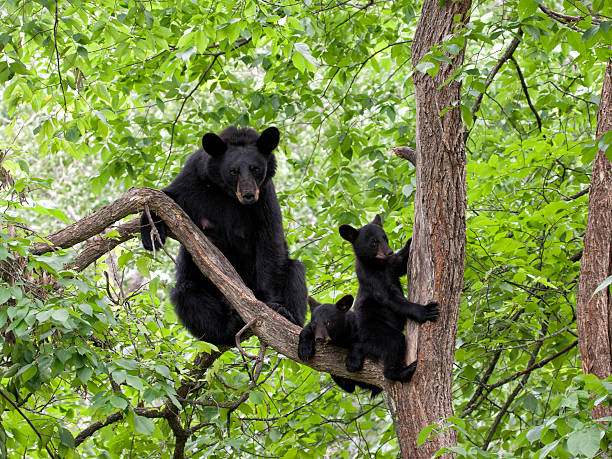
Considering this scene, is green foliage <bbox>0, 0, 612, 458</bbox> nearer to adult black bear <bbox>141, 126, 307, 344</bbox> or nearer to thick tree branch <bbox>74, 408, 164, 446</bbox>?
thick tree branch <bbox>74, 408, 164, 446</bbox>

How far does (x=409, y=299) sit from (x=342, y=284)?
2.07 metres

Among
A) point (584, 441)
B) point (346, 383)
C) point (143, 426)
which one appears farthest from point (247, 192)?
point (584, 441)

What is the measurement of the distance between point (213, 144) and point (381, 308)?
80.0 inches

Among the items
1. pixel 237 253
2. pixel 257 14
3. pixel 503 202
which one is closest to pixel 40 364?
pixel 237 253

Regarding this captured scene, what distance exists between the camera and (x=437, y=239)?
12.3 feet

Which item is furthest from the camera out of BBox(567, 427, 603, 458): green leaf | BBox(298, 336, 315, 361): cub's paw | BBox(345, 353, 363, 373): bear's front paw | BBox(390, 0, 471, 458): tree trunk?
BBox(298, 336, 315, 361): cub's paw

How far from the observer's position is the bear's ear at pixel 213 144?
5414mm

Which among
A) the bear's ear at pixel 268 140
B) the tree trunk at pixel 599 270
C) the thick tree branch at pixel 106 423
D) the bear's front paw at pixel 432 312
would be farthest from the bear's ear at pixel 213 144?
the tree trunk at pixel 599 270

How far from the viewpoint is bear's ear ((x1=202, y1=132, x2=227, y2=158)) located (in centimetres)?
541

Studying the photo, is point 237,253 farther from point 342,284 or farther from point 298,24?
point 298,24

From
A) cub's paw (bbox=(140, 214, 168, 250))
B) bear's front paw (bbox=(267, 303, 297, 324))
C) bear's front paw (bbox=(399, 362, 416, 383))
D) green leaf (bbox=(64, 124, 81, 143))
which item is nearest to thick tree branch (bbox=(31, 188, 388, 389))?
cub's paw (bbox=(140, 214, 168, 250))

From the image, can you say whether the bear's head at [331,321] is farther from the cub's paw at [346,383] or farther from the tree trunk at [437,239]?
the tree trunk at [437,239]

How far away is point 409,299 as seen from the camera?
4031 millimetres

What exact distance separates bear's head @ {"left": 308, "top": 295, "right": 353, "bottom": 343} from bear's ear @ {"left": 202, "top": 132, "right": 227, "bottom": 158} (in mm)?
1604
